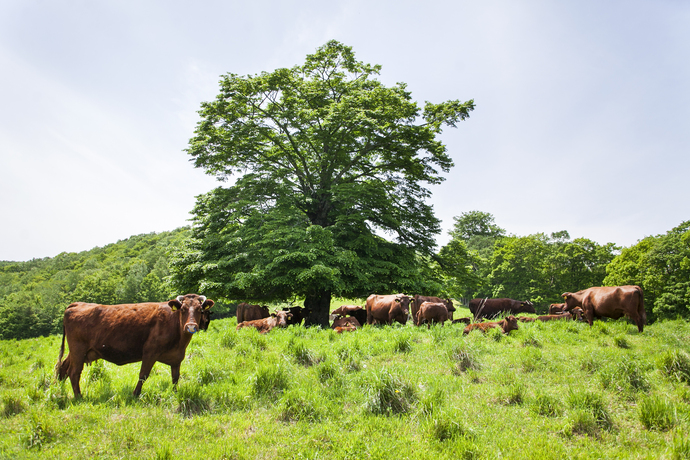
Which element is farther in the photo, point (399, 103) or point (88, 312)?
point (399, 103)

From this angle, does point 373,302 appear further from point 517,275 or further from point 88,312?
point 517,275

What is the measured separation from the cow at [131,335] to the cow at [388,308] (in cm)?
1031

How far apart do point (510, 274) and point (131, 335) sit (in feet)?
178

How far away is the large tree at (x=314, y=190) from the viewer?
15719mm

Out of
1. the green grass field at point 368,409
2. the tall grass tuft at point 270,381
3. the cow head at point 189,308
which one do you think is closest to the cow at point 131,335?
the cow head at point 189,308

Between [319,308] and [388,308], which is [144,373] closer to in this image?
[388,308]

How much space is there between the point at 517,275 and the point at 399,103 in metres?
43.1

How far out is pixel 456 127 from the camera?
18.6 m

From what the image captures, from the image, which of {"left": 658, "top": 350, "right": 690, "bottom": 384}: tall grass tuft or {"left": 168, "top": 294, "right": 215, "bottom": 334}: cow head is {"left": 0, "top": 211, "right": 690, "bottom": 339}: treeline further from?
{"left": 168, "top": 294, "right": 215, "bottom": 334}: cow head

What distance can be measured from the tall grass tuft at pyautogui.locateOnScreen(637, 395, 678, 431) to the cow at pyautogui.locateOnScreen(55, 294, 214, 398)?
6.86 m

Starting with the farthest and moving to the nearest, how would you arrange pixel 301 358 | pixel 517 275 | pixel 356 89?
pixel 517 275 < pixel 356 89 < pixel 301 358

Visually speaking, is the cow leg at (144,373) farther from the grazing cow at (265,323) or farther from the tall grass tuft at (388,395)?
the grazing cow at (265,323)

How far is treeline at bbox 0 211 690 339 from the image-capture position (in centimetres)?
2023

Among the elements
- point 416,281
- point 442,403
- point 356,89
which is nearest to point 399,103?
point 356,89
